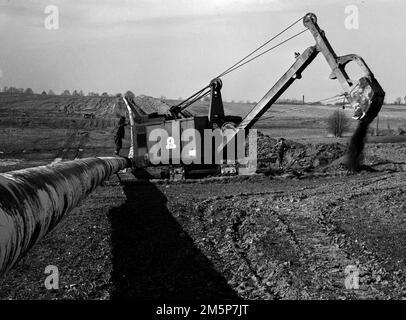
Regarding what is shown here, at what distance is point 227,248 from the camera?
28.5 feet

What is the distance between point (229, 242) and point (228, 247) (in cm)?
Answer: 31

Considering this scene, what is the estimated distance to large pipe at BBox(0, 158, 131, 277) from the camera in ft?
15.8

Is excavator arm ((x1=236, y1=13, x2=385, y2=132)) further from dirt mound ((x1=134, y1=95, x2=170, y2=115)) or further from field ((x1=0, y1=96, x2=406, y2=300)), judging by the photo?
dirt mound ((x1=134, y1=95, x2=170, y2=115))

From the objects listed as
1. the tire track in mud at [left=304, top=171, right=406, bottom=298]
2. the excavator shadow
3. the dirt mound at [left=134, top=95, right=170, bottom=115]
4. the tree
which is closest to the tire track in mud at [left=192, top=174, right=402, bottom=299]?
the tire track in mud at [left=304, top=171, right=406, bottom=298]

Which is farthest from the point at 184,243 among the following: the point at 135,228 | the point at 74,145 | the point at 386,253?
the point at 74,145

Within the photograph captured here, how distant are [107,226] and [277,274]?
4.58 m

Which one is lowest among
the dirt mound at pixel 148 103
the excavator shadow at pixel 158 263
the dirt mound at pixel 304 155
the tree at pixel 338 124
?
the excavator shadow at pixel 158 263

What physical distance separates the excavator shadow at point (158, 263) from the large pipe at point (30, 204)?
1.18 metres

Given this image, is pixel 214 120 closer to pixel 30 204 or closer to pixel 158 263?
pixel 158 263

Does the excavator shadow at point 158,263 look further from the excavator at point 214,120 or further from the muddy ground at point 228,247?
the excavator at point 214,120

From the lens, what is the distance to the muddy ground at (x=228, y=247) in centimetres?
670
